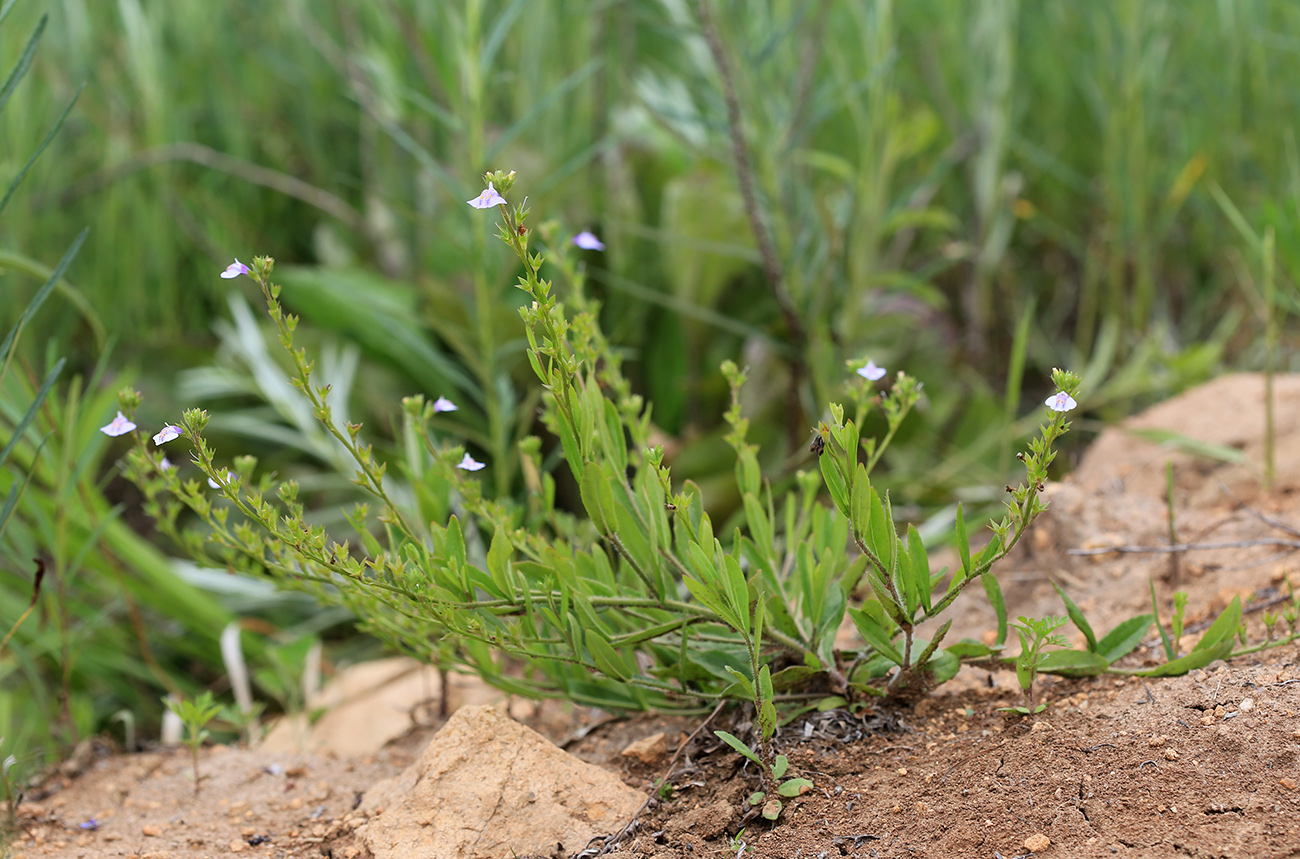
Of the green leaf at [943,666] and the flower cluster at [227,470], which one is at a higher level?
the flower cluster at [227,470]

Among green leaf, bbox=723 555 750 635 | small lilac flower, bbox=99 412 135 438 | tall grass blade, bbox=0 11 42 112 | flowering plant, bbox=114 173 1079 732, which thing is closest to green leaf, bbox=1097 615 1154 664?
flowering plant, bbox=114 173 1079 732

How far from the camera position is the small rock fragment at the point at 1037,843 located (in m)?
0.77

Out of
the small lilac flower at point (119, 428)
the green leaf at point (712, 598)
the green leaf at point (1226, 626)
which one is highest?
the small lilac flower at point (119, 428)

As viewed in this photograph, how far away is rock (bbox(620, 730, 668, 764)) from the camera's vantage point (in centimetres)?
104

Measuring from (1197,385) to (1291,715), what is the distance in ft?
4.04

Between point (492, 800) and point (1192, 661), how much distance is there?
0.69 m

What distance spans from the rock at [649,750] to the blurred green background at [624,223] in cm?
66

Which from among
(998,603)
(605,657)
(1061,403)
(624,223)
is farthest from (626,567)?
(624,223)

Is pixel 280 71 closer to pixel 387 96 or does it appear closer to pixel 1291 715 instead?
pixel 387 96

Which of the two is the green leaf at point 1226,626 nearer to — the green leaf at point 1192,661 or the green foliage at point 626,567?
the green leaf at point 1192,661

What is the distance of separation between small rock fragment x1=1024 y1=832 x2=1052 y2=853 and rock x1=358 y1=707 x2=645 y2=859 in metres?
0.36

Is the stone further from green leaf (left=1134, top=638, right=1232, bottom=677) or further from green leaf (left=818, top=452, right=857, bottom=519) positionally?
green leaf (left=1134, top=638, right=1232, bottom=677)

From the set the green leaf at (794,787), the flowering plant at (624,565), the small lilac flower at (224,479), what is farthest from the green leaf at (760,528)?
the small lilac flower at (224,479)

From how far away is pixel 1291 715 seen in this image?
856 millimetres
